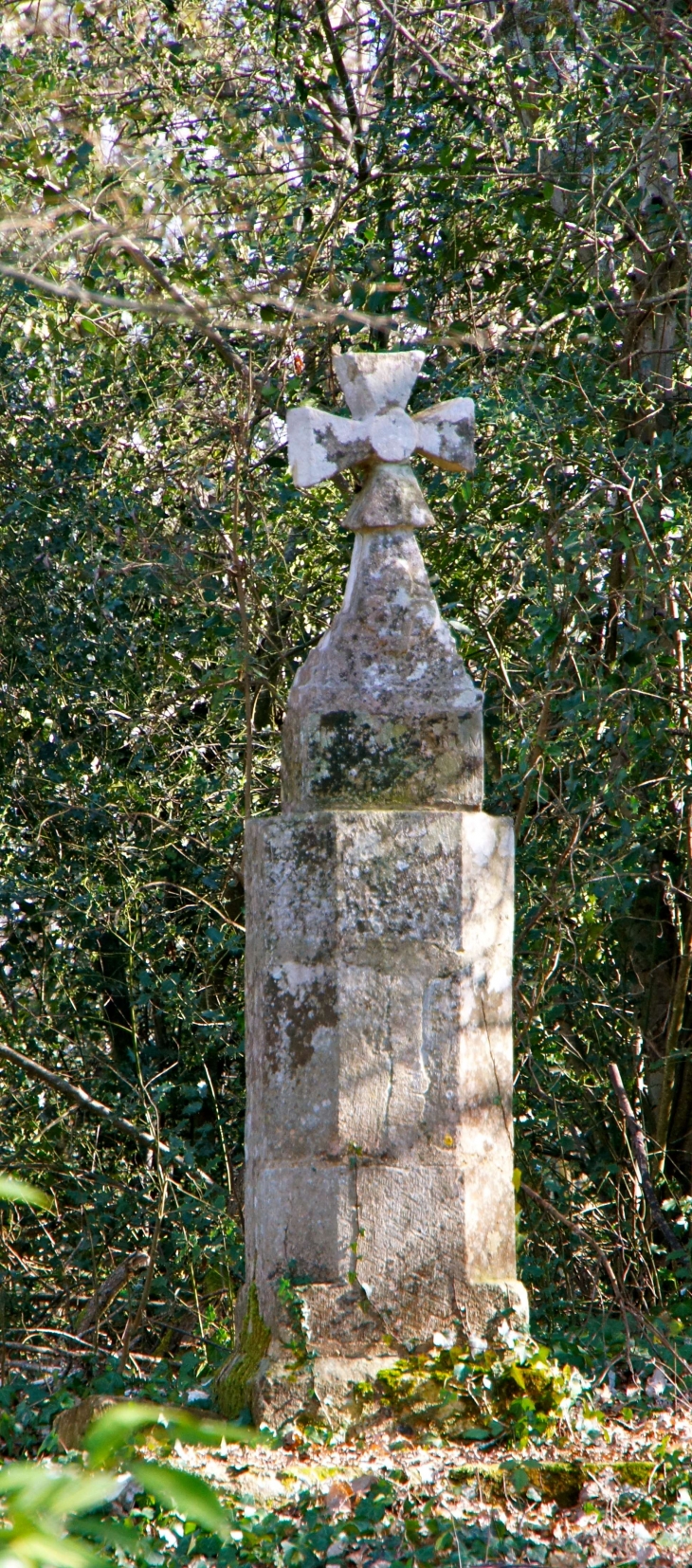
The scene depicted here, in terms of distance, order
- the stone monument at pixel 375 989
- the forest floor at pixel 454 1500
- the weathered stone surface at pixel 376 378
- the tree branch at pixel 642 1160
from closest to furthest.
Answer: the forest floor at pixel 454 1500
the stone monument at pixel 375 989
the weathered stone surface at pixel 376 378
the tree branch at pixel 642 1160

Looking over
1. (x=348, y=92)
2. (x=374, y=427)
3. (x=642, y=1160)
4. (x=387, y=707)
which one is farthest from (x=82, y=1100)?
(x=348, y=92)

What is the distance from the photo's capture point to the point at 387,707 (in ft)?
11.1

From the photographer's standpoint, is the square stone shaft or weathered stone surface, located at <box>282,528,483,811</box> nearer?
the square stone shaft

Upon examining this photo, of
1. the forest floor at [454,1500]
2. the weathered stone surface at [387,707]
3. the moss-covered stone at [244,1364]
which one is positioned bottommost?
the forest floor at [454,1500]

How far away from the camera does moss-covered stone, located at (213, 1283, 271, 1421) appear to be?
320 cm

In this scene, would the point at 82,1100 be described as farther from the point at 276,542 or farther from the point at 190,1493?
the point at 190,1493

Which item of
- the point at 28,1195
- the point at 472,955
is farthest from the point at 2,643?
the point at 28,1195

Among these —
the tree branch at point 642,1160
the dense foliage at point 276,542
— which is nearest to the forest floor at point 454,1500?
the dense foliage at point 276,542

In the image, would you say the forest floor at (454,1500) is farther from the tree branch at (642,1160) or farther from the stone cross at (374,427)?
the stone cross at (374,427)

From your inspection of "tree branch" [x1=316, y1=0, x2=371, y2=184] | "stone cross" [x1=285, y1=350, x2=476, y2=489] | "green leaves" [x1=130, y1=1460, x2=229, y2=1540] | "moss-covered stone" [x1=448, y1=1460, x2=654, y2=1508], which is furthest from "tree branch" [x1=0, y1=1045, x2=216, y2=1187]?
"green leaves" [x1=130, y1=1460, x2=229, y2=1540]

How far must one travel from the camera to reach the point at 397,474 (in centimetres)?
348

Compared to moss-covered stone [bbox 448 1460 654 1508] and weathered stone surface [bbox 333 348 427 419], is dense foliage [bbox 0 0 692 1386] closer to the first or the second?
weathered stone surface [bbox 333 348 427 419]

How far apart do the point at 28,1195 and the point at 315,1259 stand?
98.3 inches

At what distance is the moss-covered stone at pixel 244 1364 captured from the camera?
3.20m
